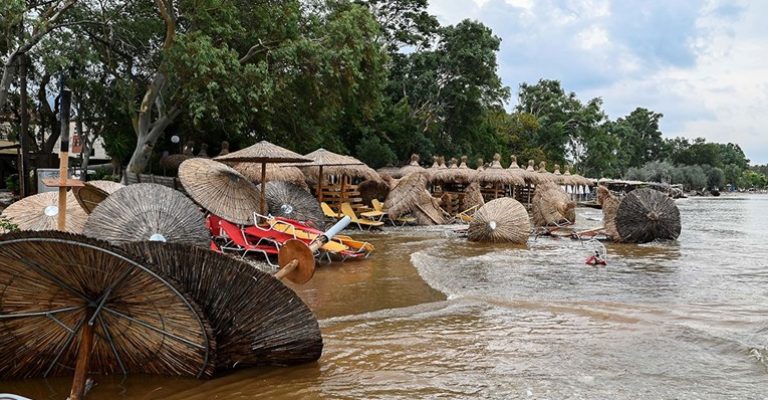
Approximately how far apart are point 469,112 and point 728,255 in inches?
700

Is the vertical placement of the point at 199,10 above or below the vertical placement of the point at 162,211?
above

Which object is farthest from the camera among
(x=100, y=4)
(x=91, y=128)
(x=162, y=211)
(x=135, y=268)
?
(x=91, y=128)

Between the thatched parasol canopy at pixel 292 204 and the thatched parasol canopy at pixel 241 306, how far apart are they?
800 centimetres

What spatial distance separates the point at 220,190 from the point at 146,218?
10.5ft

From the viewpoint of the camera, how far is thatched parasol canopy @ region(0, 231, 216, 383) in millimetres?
3178

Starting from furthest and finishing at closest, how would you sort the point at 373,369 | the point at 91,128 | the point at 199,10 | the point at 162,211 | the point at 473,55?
the point at 473,55, the point at 91,128, the point at 199,10, the point at 162,211, the point at 373,369

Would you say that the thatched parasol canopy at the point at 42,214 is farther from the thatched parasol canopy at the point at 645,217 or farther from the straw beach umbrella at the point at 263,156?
the thatched parasol canopy at the point at 645,217

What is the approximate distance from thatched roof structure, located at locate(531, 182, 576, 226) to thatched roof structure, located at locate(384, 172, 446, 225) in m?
3.72

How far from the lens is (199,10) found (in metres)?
14.1

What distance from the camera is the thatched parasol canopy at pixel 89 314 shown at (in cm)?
318

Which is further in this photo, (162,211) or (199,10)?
(199,10)

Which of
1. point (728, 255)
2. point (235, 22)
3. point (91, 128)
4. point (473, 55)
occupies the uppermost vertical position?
point (473, 55)

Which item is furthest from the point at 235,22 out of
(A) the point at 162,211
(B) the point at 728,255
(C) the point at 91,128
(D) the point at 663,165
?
(D) the point at 663,165

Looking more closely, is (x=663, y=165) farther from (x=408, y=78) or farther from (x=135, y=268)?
(x=135, y=268)
